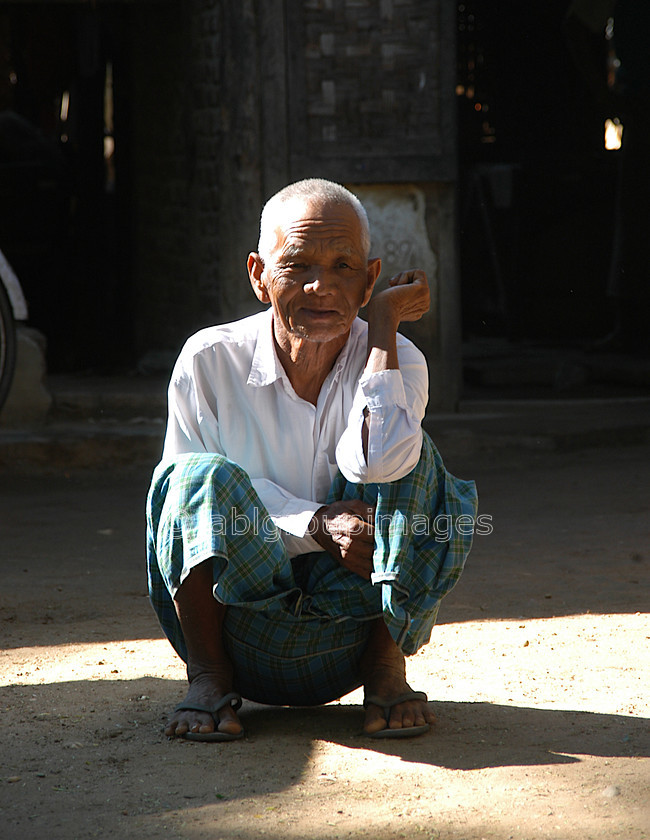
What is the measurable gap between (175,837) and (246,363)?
1.02m

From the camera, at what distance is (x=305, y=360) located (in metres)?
2.51

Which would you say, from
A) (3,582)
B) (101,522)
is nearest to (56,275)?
(101,522)

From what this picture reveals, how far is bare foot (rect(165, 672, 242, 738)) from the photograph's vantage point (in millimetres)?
2363

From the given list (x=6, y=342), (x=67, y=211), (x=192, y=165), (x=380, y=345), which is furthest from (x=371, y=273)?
(x=67, y=211)

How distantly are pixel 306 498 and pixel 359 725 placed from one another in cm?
51

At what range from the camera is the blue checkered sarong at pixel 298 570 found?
2260 millimetres

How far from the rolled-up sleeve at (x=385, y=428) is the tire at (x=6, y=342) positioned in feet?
9.87

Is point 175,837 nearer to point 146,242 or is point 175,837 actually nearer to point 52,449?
point 52,449

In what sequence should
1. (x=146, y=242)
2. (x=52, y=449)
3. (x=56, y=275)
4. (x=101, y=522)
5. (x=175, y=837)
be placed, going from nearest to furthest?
(x=175, y=837) → (x=101, y=522) → (x=52, y=449) → (x=146, y=242) → (x=56, y=275)

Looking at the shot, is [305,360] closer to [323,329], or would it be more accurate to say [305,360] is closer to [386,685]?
[323,329]

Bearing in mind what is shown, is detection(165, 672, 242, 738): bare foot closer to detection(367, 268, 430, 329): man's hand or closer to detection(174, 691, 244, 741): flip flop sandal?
detection(174, 691, 244, 741): flip flop sandal

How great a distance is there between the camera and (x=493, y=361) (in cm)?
812

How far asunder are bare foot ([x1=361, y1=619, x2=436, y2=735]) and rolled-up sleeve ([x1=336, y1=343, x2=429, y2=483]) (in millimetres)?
385

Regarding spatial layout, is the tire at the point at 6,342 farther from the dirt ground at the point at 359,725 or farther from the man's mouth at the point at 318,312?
the man's mouth at the point at 318,312
